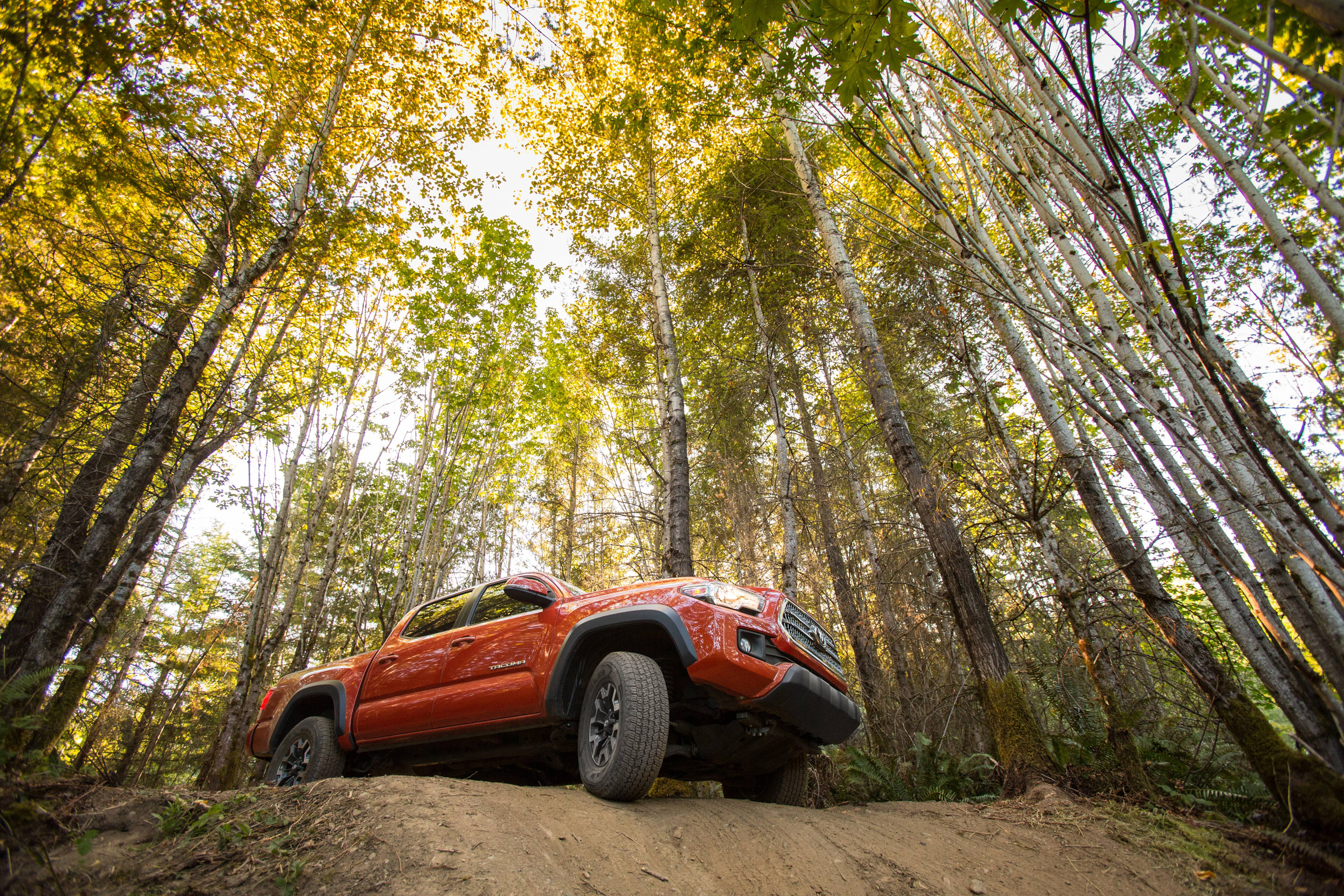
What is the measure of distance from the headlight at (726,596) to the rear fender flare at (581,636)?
0.18 m

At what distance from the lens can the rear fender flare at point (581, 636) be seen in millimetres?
3041

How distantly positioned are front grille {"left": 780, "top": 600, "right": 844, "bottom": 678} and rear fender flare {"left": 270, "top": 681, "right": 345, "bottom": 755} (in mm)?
3724

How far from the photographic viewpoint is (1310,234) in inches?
121

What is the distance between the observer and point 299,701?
4473 mm

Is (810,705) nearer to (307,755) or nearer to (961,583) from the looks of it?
(961,583)

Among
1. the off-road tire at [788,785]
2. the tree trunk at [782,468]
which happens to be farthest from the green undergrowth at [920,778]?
the tree trunk at [782,468]

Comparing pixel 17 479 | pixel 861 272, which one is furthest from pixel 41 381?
pixel 861 272

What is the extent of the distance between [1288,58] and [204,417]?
24.6 feet

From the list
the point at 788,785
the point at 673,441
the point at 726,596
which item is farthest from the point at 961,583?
the point at 673,441

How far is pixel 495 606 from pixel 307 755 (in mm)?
2002

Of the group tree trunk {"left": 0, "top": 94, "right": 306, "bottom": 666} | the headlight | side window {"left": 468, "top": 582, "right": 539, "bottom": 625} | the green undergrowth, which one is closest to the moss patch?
the green undergrowth

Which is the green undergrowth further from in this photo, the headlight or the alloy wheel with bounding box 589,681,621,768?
the alloy wheel with bounding box 589,681,621,768

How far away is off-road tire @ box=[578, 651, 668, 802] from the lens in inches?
108

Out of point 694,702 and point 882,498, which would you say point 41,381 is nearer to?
point 694,702
